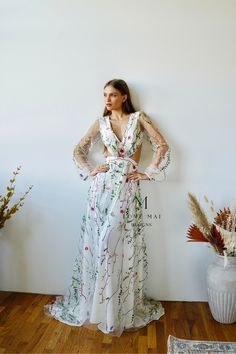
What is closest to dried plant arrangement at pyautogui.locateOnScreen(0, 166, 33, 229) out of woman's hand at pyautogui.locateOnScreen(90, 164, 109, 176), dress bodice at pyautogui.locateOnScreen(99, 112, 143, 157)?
woman's hand at pyautogui.locateOnScreen(90, 164, 109, 176)

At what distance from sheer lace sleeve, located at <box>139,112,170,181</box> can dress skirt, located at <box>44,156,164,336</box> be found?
0.42ft

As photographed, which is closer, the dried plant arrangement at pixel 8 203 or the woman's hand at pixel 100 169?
the woman's hand at pixel 100 169

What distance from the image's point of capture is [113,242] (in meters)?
2.13

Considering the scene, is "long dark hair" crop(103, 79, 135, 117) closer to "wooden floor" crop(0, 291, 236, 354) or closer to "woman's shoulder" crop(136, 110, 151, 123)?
"woman's shoulder" crop(136, 110, 151, 123)

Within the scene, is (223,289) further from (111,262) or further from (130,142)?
(130,142)

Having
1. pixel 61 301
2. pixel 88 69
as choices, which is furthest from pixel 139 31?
pixel 61 301

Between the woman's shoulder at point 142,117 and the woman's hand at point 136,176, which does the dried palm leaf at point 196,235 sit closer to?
the woman's hand at point 136,176

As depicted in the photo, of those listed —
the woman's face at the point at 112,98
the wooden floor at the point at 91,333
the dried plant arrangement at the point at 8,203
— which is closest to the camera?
the wooden floor at the point at 91,333

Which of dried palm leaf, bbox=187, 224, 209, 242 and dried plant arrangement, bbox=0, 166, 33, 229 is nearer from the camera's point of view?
dried palm leaf, bbox=187, 224, 209, 242

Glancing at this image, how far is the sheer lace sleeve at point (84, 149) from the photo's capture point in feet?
7.52

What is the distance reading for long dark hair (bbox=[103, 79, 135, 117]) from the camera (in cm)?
223

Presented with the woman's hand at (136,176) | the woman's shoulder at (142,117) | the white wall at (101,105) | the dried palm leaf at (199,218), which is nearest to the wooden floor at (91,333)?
the white wall at (101,105)

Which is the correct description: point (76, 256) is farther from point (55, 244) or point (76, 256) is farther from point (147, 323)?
point (147, 323)

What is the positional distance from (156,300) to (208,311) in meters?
0.37
